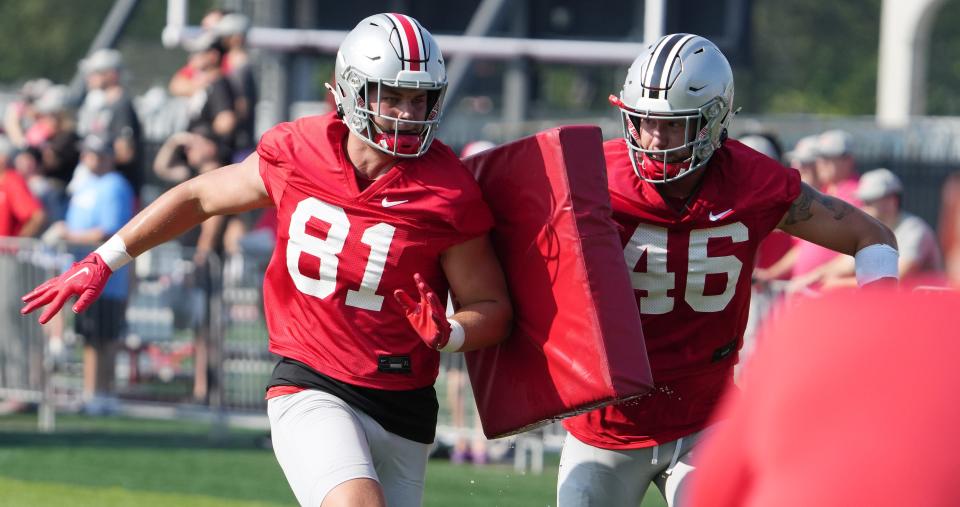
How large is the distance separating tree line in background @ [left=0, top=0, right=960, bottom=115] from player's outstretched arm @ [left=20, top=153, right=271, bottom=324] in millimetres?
34018

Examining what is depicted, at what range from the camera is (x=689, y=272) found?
468cm

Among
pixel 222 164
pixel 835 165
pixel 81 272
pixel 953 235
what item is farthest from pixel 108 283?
pixel 953 235

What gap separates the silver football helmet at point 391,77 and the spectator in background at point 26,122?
8.21 m

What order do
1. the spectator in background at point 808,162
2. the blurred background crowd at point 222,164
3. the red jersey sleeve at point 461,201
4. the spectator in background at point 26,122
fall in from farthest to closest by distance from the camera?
the spectator in background at point 26,122
the spectator in background at point 808,162
the blurred background crowd at point 222,164
the red jersey sleeve at point 461,201

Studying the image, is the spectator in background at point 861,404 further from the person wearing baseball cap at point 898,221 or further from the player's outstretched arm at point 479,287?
the person wearing baseball cap at point 898,221

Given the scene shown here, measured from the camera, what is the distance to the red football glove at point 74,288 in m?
4.94

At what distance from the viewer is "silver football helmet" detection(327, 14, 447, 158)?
15.1 feet

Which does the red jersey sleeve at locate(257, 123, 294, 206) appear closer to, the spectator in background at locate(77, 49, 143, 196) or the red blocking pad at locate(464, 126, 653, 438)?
the red blocking pad at locate(464, 126, 653, 438)

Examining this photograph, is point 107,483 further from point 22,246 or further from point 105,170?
point 105,170

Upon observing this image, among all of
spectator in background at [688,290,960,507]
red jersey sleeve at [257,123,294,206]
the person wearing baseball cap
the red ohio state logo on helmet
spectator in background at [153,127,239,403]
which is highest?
the red ohio state logo on helmet

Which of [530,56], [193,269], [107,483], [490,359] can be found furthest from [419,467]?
[530,56]

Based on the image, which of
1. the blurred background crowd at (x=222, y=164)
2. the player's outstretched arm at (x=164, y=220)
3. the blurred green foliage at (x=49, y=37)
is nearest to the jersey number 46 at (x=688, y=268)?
the blurred background crowd at (x=222, y=164)

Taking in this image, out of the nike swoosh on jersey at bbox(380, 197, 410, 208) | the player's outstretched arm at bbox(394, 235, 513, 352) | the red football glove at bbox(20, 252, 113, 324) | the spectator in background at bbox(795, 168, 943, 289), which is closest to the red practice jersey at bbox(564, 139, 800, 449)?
the player's outstretched arm at bbox(394, 235, 513, 352)

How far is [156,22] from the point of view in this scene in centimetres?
3759
